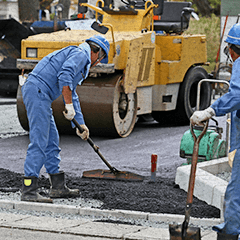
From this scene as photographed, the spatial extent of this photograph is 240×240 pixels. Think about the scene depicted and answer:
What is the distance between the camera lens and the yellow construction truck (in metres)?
8.08

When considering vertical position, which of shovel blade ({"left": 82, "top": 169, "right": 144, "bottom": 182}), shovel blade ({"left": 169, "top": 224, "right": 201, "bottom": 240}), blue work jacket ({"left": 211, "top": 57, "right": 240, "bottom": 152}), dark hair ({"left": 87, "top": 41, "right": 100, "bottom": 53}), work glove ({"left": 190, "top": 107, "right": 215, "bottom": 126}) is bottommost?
shovel blade ({"left": 82, "top": 169, "right": 144, "bottom": 182})

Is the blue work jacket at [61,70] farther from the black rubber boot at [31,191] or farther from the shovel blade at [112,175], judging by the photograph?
the shovel blade at [112,175]

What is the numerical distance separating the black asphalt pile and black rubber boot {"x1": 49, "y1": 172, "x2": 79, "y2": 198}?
0.38 feet

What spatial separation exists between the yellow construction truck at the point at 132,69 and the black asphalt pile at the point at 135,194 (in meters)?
Answer: 2.26

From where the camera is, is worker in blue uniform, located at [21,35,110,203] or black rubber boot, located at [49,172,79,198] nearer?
worker in blue uniform, located at [21,35,110,203]

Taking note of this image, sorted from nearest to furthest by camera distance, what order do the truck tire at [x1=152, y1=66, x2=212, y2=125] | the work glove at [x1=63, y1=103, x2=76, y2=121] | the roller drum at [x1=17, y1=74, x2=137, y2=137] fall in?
the work glove at [x1=63, y1=103, x2=76, y2=121], the roller drum at [x1=17, y1=74, x2=137, y2=137], the truck tire at [x1=152, y1=66, x2=212, y2=125]

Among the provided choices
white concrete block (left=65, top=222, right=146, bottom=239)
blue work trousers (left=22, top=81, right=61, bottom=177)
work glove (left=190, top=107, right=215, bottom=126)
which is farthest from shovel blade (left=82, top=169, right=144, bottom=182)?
work glove (left=190, top=107, right=215, bottom=126)

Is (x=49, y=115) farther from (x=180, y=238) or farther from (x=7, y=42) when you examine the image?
(x=7, y=42)

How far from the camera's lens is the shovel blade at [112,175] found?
232 inches

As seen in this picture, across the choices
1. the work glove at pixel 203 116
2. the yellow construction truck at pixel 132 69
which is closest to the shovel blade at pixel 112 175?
the yellow construction truck at pixel 132 69

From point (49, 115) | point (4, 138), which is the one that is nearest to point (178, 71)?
point (4, 138)

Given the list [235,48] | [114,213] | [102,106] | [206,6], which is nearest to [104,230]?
[114,213]

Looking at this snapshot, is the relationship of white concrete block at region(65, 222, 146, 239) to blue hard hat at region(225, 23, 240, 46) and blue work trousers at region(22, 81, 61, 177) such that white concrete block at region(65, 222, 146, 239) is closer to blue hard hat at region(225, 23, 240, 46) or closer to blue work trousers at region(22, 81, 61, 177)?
blue work trousers at region(22, 81, 61, 177)

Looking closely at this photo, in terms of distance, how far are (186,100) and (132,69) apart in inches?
80.8
